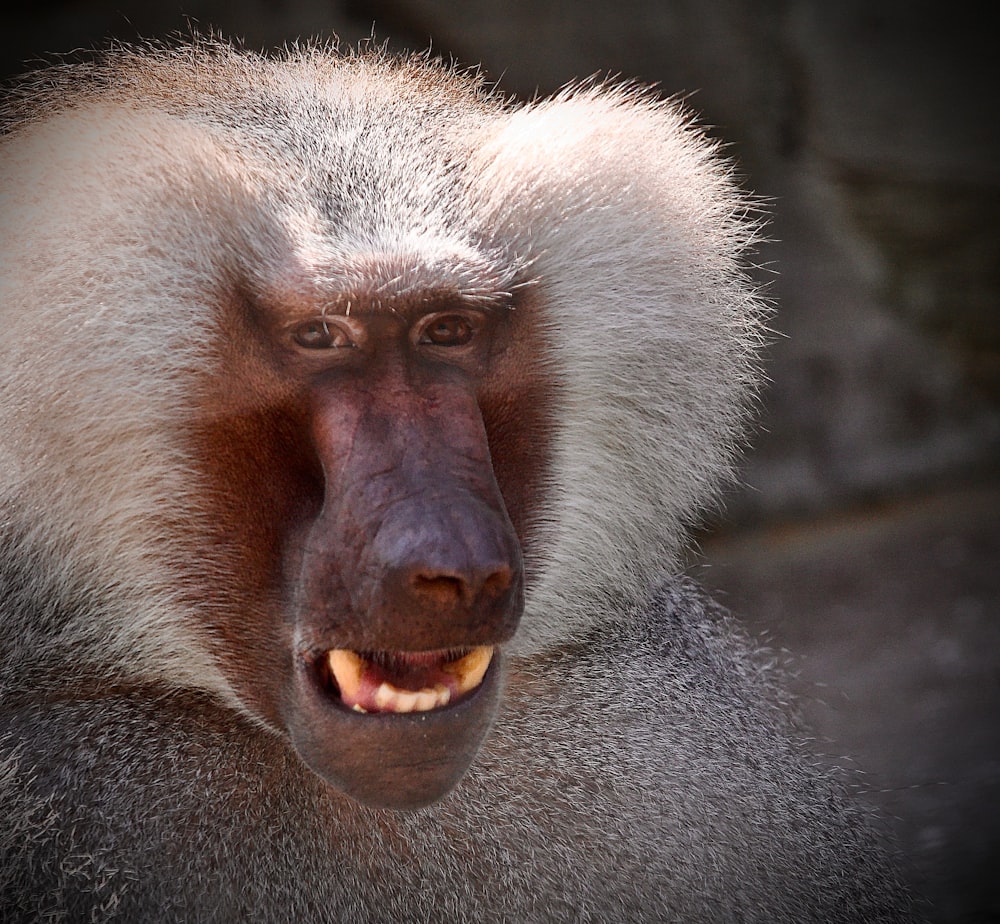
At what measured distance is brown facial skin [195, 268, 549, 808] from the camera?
4.91 ft

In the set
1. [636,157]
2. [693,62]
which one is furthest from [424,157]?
[693,62]

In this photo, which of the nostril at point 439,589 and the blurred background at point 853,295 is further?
the blurred background at point 853,295

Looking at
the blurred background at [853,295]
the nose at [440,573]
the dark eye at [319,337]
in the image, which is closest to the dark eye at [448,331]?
the dark eye at [319,337]

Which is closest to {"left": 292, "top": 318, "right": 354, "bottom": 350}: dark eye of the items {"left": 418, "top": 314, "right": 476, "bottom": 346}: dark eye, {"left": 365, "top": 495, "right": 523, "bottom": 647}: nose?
{"left": 418, "top": 314, "right": 476, "bottom": 346}: dark eye

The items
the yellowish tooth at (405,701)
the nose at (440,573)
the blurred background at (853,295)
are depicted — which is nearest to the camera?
the nose at (440,573)

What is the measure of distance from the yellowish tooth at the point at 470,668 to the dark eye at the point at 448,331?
1.37 ft

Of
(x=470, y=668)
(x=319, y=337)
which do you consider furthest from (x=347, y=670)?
(x=319, y=337)

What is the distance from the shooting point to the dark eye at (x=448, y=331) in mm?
1689

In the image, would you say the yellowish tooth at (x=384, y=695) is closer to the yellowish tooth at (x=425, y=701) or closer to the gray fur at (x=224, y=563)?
Answer: the yellowish tooth at (x=425, y=701)

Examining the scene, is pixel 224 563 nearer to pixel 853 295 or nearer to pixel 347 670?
pixel 347 670

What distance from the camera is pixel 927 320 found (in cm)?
523

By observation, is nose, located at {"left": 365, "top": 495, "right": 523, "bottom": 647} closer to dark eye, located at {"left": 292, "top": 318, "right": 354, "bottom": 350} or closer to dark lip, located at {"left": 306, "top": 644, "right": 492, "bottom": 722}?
dark lip, located at {"left": 306, "top": 644, "right": 492, "bottom": 722}

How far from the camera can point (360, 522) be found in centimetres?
152

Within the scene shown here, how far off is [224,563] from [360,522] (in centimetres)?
26
